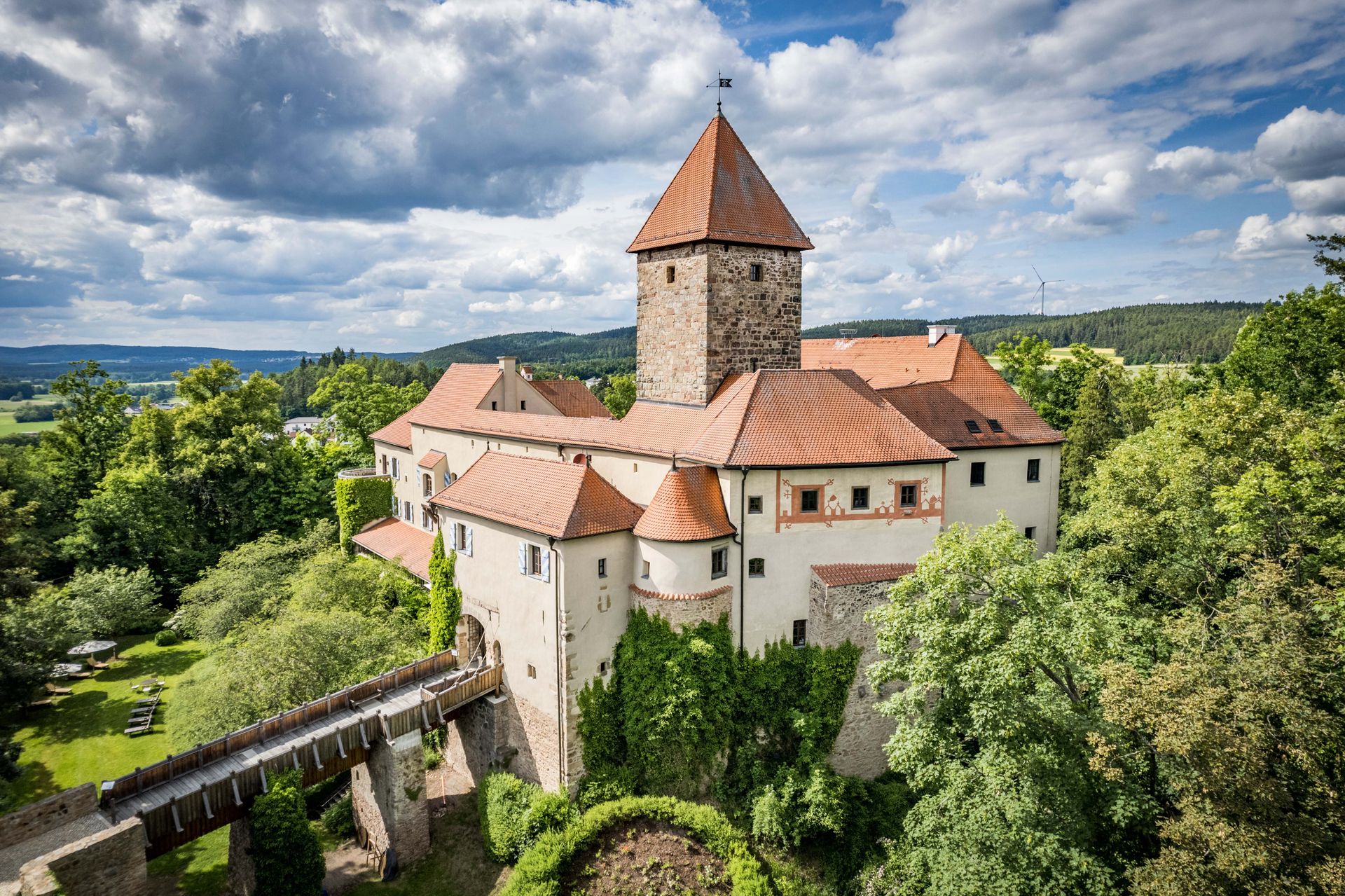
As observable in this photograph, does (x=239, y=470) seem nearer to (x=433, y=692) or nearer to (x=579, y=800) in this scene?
(x=433, y=692)

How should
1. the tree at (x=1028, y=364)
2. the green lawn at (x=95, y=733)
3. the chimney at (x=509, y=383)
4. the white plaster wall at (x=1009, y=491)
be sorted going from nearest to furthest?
1. the green lawn at (x=95, y=733)
2. the white plaster wall at (x=1009, y=491)
3. the chimney at (x=509, y=383)
4. the tree at (x=1028, y=364)

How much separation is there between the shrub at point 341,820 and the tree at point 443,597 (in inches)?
227

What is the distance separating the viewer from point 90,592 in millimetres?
36250

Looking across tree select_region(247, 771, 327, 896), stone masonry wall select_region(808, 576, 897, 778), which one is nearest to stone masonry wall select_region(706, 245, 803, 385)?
stone masonry wall select_region(808, 576, 897, 778)

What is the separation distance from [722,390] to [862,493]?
5.87 meters

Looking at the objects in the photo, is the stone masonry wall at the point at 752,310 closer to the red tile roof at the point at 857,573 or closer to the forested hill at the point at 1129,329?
the red tile roof at the point at 857,573

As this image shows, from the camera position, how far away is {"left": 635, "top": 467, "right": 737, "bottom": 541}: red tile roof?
70.7ft

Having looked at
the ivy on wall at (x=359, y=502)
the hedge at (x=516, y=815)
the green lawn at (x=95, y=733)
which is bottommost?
the green lawn at (x=95, y=733)

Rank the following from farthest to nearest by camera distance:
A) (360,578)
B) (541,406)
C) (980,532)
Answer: (541,406)
(360,578)
(980,532)

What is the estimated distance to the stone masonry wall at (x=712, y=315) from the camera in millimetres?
25172

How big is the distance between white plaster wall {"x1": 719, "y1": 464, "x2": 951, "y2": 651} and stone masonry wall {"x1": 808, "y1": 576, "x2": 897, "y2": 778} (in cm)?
66

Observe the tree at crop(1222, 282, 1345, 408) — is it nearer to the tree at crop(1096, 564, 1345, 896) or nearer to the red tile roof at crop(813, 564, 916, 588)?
the tree at crop(1096, 564, 1345, 896)

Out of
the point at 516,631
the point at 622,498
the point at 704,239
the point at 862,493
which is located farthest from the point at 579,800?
the point at 704,239

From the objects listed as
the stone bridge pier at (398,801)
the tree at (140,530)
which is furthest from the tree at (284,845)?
the tree at (140,530)
